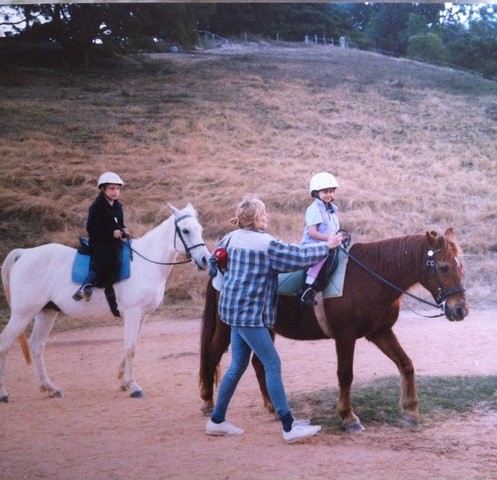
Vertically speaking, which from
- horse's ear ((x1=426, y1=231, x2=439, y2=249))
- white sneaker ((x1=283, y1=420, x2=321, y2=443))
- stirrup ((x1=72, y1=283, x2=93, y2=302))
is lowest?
white sneaker ((x1=283, y1=420, x2=321, y2=443))

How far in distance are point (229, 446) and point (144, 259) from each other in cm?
170

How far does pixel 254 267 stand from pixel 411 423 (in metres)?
1.36

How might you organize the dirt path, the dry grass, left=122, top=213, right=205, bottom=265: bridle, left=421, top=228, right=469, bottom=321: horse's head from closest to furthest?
the dirt path → left=421, top=228, right=469, bottom=321: horse's head → left=122, top=213, right=205, bottom=265: bridle → the dry grass

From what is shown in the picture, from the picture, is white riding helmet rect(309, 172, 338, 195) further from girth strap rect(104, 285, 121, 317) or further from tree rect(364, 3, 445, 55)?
girth strap rect(104, 285, 121, 317)

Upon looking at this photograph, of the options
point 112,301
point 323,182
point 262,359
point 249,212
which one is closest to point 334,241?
point 249,212

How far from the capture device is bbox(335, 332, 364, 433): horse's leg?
4.02m

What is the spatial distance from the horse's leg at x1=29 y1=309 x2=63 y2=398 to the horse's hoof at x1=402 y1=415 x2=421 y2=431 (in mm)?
2261

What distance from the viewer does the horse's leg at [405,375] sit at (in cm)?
407

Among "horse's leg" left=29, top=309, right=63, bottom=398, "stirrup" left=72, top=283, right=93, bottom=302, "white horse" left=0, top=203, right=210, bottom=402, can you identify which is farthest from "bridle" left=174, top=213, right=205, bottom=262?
"horse's leg" left=29, top=309, right=63, bottom=398

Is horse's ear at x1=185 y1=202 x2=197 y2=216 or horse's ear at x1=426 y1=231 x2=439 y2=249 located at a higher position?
horse's ear at x1=426 y1=231 x2=439 y2=249

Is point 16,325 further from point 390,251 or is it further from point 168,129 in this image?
point 390,251

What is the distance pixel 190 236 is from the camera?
4758 mm

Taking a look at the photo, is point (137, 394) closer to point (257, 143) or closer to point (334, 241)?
point (334, 241)

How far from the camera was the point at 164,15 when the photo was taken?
4.90 meters
